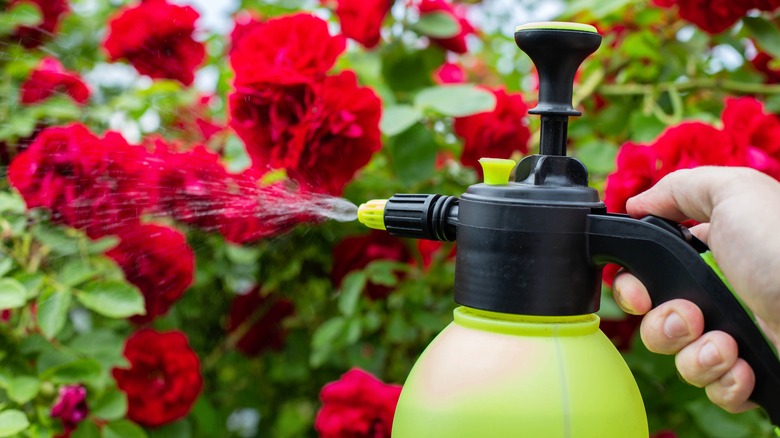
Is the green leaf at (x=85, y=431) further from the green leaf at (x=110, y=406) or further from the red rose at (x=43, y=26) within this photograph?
the red rose at (x=43, y=26)

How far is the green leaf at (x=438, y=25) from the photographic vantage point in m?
1.19

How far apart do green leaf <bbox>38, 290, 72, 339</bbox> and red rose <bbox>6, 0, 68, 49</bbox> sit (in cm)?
48

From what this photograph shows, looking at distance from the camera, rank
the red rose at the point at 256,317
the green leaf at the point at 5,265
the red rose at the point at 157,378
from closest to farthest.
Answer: the green leaf at the point at 5,265 → the red rose at the point at 157,378 → the red rose at the point at 256,317

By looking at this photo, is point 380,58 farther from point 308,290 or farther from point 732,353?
point 732,353

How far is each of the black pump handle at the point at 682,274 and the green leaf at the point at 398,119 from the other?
0.46 meters

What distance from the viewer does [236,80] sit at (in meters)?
0.90

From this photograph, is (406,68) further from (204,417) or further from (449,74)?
(204,417)

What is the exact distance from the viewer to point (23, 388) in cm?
84

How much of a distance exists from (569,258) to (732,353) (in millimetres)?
133

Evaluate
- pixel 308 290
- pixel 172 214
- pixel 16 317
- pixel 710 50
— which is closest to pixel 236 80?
pixel 172 214

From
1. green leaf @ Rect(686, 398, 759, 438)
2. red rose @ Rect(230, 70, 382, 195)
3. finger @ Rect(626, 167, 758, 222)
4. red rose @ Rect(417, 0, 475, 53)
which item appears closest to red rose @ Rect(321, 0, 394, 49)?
red rose @ Rect(417, 0, 475, 53)

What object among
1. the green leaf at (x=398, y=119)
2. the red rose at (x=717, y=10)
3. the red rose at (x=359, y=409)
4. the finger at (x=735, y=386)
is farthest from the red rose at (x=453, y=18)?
the finger at (x=735, y=386)

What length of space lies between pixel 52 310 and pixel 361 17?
534 millimetres

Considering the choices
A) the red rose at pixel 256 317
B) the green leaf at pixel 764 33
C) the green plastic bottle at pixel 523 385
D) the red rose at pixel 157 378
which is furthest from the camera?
the red rose at pixel 256 317
